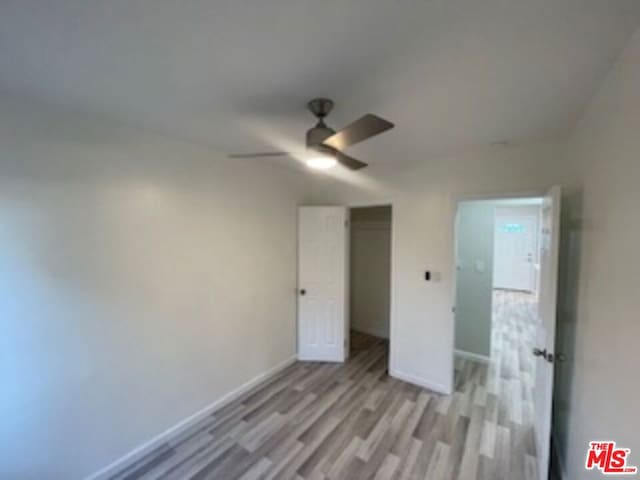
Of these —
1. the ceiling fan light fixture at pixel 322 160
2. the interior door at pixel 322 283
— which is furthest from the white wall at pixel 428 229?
the ceiling fan light fixture at pixel 322 160

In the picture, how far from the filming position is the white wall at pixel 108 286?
1.64m

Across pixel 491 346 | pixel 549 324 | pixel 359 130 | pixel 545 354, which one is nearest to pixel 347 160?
pixel 359 130

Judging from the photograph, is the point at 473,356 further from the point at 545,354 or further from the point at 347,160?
the point at 347,160

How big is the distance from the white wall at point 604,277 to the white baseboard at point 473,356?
1.63m

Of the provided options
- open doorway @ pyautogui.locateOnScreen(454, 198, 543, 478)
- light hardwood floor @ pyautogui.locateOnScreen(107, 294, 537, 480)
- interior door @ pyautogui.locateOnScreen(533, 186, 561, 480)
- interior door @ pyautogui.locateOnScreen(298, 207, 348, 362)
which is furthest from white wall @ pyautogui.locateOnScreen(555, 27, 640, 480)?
interior door @ pyautogui.locateOnScreen(298, 207, 348, 362)

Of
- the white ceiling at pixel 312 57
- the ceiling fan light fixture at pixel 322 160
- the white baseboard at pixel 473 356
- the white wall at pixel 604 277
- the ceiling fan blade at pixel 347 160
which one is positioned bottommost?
the white baseboard at pixel 473 356

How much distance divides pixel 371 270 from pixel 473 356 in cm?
184

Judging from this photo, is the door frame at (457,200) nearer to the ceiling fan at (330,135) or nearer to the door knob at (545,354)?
the door knob at (545,354)

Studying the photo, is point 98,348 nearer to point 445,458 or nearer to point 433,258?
point 445,458

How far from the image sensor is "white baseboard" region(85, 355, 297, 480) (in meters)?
2.01

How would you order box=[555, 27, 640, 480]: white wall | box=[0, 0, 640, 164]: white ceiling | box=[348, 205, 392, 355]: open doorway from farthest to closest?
box=[348, 205, 392, 355]: open doorway → box=[555, 27, 640, 480]: white wall → box=[0, 0, 640, 164]: white ceiling

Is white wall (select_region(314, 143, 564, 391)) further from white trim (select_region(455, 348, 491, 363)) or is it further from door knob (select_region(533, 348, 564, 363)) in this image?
white trim (select_region(455, 348, 491, 363))

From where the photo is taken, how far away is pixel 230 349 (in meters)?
2.86

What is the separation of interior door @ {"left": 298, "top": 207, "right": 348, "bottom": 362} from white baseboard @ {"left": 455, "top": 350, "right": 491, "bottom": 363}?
1.60 m
